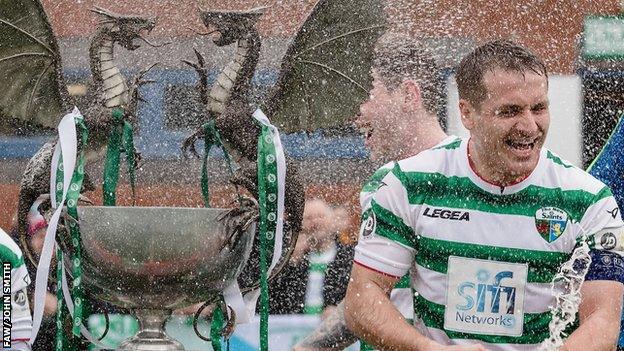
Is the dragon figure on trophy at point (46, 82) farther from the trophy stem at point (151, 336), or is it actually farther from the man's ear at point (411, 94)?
the man's ear at point (411, 94)

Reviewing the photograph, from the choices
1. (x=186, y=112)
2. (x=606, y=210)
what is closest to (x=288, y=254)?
(x=606, y=210)

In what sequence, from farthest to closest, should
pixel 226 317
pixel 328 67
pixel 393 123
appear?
pixel 393 123 < pixel 328 67 < pixel 226 317

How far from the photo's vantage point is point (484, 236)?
3.20 meters

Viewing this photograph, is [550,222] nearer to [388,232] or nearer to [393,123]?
[388,232]

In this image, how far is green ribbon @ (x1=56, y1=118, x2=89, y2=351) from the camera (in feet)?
11.1

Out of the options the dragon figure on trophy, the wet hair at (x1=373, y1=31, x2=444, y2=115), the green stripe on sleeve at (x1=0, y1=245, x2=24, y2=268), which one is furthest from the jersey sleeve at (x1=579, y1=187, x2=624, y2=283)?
the green stripe on sleeve at (x1=0, y1=245, x2=24, y2=268)

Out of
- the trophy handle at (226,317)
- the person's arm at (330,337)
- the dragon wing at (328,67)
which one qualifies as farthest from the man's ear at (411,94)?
the trophy handle at (226,317)

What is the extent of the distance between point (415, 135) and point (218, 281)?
1.31m

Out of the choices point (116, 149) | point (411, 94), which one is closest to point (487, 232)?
point (116, 149)

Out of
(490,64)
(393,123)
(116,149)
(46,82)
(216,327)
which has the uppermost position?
(490,64)

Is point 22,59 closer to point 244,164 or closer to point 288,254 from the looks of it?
point 244,164

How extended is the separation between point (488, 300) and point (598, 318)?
273mm

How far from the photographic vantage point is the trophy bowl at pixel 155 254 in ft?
10.9

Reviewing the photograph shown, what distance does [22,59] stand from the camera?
12.6 ft
